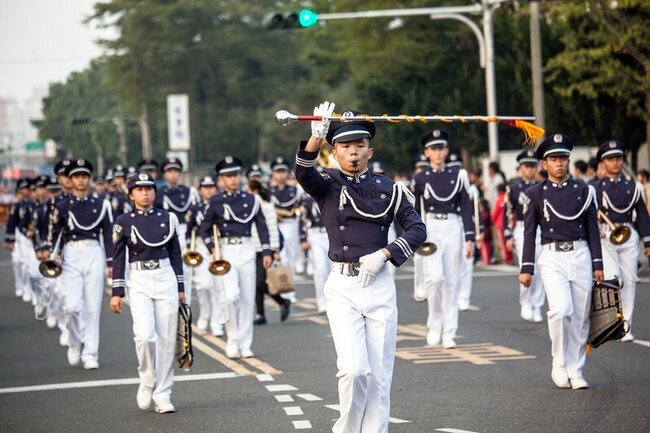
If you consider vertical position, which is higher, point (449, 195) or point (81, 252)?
point (449, 195)

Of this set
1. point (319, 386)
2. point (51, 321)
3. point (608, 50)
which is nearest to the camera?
point (319, 386)

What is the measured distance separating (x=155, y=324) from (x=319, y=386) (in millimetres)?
1714

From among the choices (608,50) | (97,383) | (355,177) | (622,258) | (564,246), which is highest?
(608,50)

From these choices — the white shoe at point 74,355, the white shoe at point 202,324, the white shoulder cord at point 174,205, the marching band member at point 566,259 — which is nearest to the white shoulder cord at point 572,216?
the marching band member at point 566,259

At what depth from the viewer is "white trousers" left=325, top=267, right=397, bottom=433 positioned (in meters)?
8.97

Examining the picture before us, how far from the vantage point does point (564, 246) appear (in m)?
12.5

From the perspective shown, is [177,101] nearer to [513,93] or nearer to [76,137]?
[513,93]

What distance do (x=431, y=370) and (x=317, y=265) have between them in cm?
729

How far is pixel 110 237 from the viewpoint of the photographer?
51.3 feet

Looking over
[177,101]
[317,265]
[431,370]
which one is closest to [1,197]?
[177,101]

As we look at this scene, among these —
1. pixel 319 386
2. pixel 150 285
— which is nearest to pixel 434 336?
pixel 319 386

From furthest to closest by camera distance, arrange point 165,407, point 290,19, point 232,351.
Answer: point 290,19
point 232,351
point 165,407

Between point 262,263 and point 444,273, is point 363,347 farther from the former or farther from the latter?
point 262,263

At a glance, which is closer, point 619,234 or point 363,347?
point 363,347
